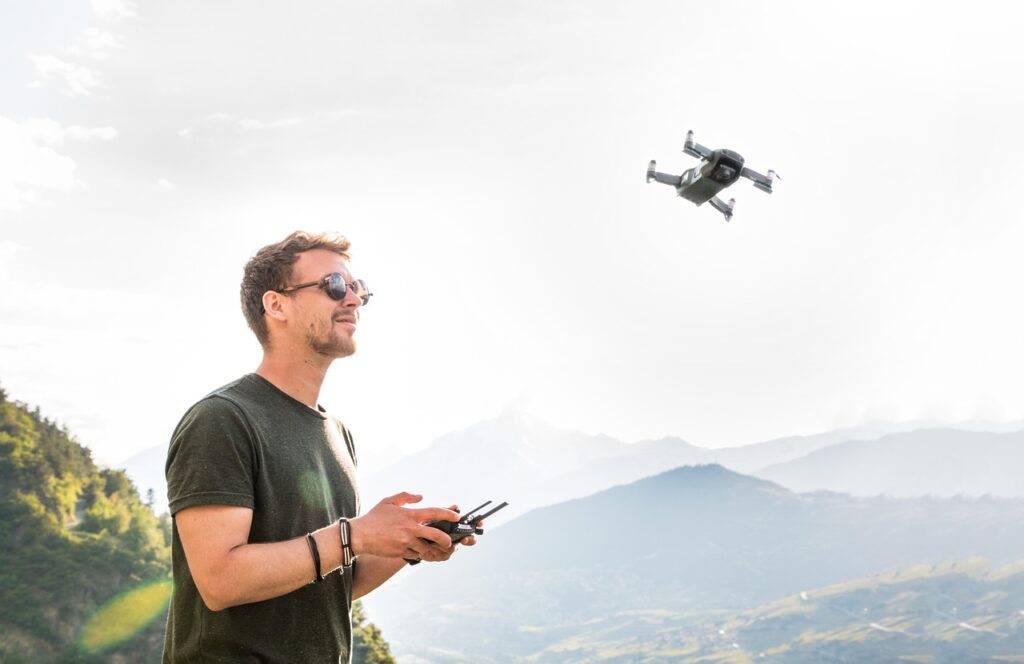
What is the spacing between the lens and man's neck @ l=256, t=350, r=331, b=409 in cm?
459

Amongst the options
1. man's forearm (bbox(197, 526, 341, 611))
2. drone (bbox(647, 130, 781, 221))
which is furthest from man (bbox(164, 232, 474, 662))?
drone (bbox(647, 130, 781, 221))

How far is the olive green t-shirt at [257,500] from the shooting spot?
3820mm

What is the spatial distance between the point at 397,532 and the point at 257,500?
741mm

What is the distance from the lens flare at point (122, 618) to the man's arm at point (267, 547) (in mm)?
135520

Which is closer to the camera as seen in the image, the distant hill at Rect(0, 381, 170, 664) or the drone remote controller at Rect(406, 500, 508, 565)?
the drone remote controller at Rect(406, 500, 508, 565)

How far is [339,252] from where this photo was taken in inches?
197

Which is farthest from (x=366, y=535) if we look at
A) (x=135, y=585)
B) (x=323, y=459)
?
(x=135, y=585)

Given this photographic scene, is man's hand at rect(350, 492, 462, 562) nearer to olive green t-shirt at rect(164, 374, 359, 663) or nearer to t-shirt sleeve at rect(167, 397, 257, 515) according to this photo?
olive green t-shirt at rect(164, 374, 359, 663)

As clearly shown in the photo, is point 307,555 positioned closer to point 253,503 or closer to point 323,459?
point 253,503

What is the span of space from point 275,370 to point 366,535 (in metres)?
1.23

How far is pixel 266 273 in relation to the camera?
4773 millimetres

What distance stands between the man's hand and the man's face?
45.9 inches

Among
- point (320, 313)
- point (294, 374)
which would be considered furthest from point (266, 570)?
point (320, 313)

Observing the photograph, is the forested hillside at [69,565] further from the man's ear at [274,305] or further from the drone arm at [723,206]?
the man's ear at [274,305]
